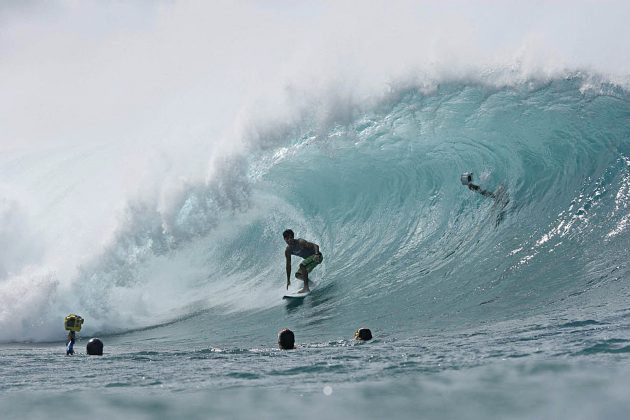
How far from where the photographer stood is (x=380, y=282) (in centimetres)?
1413

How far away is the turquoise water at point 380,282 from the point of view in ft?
20.2

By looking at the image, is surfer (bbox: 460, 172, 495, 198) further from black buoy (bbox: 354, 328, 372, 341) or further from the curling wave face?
black buoy (bbox: 354, 328, 372, 341)

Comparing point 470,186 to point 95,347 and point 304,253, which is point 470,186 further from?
point 95,347

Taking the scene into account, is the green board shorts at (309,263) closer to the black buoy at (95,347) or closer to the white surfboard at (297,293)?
the white surfboard at (297,293)

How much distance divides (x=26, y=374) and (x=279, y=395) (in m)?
3.20

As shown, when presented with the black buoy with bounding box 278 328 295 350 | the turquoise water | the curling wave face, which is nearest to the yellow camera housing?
the turquoise water

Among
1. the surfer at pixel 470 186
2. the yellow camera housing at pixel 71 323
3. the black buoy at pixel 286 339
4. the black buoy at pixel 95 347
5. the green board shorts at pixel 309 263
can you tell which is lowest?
the black buoy at pixel 286 339

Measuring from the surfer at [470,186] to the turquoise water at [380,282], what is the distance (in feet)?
0.49

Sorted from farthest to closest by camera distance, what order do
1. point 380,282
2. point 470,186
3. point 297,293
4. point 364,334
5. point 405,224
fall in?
point 405,224 → point 470,186 → point 297,293 → point 380,282 → point 364,334

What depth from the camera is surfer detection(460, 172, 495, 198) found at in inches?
622

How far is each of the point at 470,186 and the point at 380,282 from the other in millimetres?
3493

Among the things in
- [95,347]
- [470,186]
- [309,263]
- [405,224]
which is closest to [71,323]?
[95,347]

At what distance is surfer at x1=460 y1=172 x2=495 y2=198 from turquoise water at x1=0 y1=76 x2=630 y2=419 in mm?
148

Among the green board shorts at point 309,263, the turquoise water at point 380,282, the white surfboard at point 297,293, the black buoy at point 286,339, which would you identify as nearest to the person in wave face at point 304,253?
Result: the green board shorts at point 309,263
